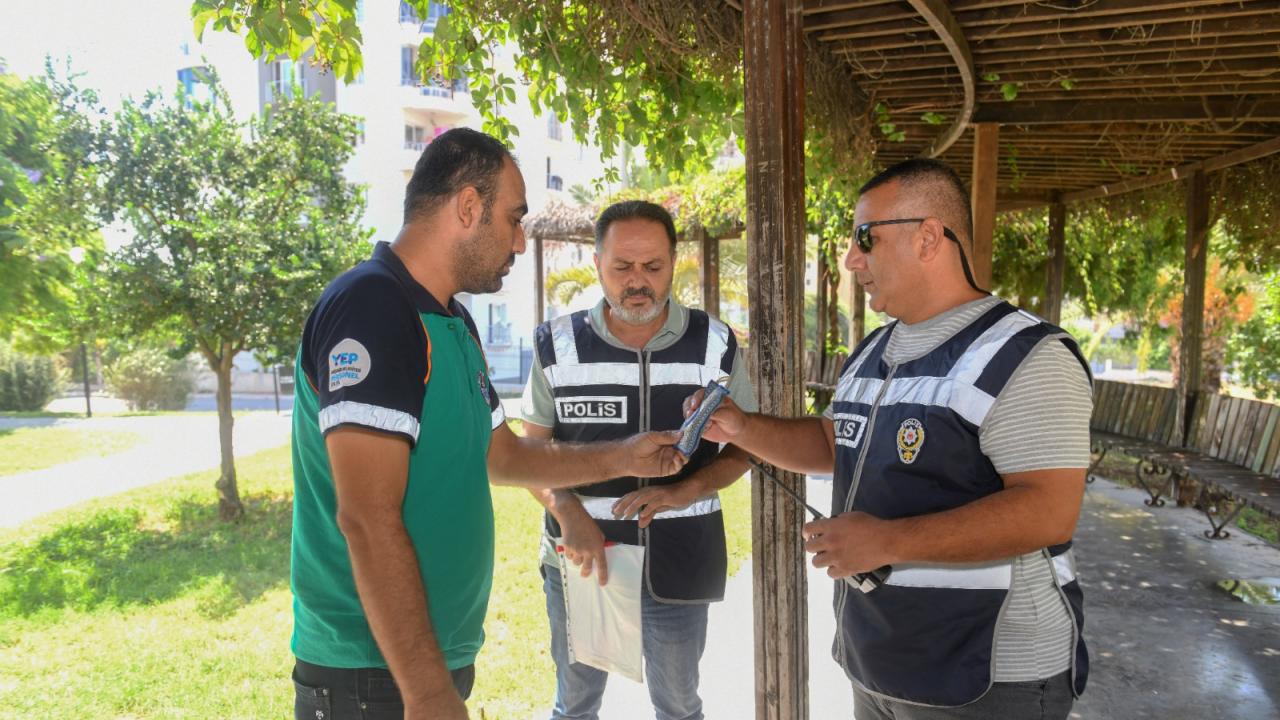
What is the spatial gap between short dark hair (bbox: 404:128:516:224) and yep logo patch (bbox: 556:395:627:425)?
3.54ft

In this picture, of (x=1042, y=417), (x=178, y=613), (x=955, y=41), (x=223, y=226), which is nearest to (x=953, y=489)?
(x=1042, y=417)

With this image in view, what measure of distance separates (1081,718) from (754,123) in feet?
11.0

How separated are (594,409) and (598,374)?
0.12 meters

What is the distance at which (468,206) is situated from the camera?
1.91 m

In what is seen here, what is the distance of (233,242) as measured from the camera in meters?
9.45

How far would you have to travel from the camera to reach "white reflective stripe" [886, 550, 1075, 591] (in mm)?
1825

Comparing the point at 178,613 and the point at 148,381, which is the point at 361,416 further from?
the point at 148,381

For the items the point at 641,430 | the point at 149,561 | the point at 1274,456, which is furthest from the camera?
the point at 149,561

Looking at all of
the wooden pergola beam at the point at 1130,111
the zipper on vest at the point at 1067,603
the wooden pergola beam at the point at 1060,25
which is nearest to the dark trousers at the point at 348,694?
the zipper on vest at the point at 1067,603

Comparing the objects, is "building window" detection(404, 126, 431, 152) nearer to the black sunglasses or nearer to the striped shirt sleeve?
the black sunglasses

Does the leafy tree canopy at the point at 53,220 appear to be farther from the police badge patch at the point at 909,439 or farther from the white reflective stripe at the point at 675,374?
the police badge patch at the point at 909,439

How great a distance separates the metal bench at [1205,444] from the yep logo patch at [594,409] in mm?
4990

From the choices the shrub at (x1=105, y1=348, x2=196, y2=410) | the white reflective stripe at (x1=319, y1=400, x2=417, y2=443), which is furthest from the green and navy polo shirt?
the shrub at (x1=105, y1=348, x2=196, y2=410)

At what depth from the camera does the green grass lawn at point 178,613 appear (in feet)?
16.0
